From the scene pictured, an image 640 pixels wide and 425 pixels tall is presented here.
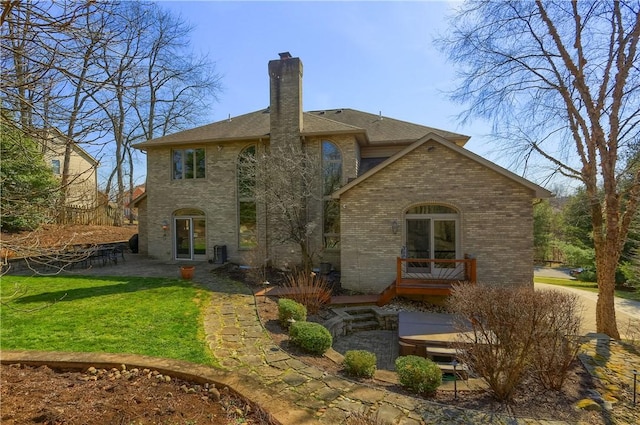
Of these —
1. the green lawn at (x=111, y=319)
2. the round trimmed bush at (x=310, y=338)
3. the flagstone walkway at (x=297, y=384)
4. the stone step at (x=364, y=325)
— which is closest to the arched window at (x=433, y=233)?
the stone step at (x=364, y=325)

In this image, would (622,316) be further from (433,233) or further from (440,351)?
(440,351)

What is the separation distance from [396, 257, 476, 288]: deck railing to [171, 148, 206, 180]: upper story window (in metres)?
10.9

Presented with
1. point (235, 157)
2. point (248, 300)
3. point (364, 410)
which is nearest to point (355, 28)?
point (235, 157)

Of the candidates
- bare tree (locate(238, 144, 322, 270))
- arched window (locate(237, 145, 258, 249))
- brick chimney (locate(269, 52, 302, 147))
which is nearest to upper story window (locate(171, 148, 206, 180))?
arched window (locate(237, 145, 258, 249))

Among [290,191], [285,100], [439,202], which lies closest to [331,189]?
[290,191]

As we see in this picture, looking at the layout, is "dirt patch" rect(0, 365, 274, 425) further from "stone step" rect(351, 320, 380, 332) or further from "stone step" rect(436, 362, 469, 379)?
"stone step" rect(351, 320, 380, 332)

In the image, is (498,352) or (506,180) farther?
(506,180)

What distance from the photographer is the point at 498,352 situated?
5055 mm

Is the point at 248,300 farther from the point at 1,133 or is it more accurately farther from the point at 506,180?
the point at 506,180

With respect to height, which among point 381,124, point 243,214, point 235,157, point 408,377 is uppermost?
A: point 381,124

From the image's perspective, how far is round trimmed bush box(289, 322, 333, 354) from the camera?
6285 mm

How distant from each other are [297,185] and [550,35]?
31.8ft

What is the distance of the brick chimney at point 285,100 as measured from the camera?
14.7 metres

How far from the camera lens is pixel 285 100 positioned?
48.6ft
